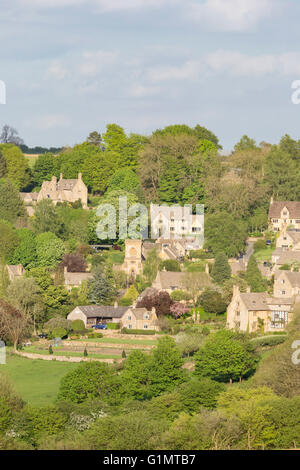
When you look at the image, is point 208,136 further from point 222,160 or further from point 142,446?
point 142,446

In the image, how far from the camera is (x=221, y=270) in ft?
302

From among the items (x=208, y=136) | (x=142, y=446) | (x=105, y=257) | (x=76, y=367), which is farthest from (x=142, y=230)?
(x=142, y=446)

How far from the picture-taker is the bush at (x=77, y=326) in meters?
85.9

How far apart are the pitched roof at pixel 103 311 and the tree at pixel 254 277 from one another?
9985 millimetres

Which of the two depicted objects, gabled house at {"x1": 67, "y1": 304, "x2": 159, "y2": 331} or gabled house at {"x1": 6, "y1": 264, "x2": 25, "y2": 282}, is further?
gabled house at {"x1": 6, "y1": 264, "x2": 25, "y2": 282}

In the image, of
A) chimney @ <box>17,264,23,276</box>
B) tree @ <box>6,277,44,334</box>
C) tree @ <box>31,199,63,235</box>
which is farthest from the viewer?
tree @ <box>31,199,63,235</box>

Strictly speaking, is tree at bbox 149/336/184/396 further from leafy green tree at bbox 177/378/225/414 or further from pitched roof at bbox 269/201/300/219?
pitched roof at bbox 269/201/300/219

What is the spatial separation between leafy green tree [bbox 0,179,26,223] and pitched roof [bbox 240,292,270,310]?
3235 cm

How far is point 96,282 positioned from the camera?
9112 centimetres

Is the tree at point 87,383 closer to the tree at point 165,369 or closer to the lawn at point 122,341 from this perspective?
the tree at point 165,369

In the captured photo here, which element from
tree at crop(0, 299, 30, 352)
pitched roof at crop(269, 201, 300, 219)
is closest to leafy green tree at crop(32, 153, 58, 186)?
pitched roof at crop(269, 201, 300, 219)

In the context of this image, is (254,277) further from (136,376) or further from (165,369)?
(136,376)

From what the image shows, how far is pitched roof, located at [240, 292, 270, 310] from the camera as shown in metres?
81.9
